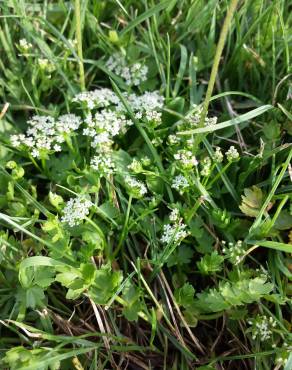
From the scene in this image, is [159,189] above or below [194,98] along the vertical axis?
below

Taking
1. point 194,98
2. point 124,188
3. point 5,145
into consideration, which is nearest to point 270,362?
point 124,188

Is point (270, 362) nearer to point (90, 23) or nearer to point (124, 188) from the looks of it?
point (124, 188)

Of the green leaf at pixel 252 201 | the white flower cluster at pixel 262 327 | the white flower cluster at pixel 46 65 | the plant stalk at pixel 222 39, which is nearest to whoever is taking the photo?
the plant stalk at pixel 222 39

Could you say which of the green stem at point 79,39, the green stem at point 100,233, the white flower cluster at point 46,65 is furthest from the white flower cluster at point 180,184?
the white flower cluster at point 46,65

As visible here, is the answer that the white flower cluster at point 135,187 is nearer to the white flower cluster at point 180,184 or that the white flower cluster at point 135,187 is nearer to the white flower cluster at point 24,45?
the white flower cluster at point 180,184

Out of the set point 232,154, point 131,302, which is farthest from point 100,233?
point 232,154

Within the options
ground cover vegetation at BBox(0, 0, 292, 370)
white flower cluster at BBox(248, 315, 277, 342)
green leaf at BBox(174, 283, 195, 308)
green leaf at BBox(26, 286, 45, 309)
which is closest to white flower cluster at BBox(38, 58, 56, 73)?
ground cover vegetation at BBox(0, 0, 292, 370)

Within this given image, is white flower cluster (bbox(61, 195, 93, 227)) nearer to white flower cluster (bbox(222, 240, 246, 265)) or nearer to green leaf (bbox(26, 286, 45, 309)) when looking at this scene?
green leaf (bbox(26, 286, 45, 309))
